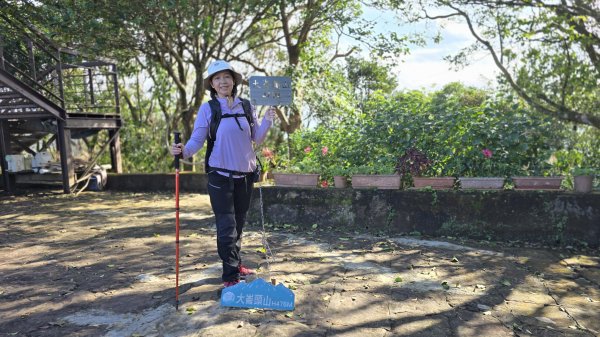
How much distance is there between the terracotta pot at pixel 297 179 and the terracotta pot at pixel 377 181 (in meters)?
0.63

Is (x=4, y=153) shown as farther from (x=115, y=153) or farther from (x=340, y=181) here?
(x=340, y=181)

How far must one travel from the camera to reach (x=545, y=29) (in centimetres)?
787

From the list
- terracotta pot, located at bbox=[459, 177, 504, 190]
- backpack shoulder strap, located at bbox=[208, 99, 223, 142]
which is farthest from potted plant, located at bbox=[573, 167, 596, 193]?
backpack shoulder strap, located at bbox=[208, 99, 223, 142]

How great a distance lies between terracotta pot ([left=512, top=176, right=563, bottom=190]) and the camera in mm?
5547

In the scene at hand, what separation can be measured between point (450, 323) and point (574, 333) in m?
0.83

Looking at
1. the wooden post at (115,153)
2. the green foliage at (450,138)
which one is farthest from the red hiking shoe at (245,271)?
the wooden post at (115,153)

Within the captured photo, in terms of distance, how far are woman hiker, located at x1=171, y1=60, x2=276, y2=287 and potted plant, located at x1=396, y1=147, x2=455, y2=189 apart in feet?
9.75

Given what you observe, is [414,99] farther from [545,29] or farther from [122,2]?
[122,2]

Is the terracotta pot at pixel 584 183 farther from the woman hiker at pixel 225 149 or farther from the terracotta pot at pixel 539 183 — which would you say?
the woman hiker at pixel 225 149

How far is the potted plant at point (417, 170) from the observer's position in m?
5.87

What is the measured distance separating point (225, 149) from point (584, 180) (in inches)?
183

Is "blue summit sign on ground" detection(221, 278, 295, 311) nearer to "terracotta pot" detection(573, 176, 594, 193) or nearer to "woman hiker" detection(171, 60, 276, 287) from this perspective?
"woman hiker" detection(171, 60, 276, 287)

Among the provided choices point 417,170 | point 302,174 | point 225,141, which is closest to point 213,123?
point 225,141

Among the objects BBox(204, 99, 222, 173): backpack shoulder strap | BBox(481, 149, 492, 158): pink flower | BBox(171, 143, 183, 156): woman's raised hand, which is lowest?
BBox(481, 149, 492, 158): pink flower
